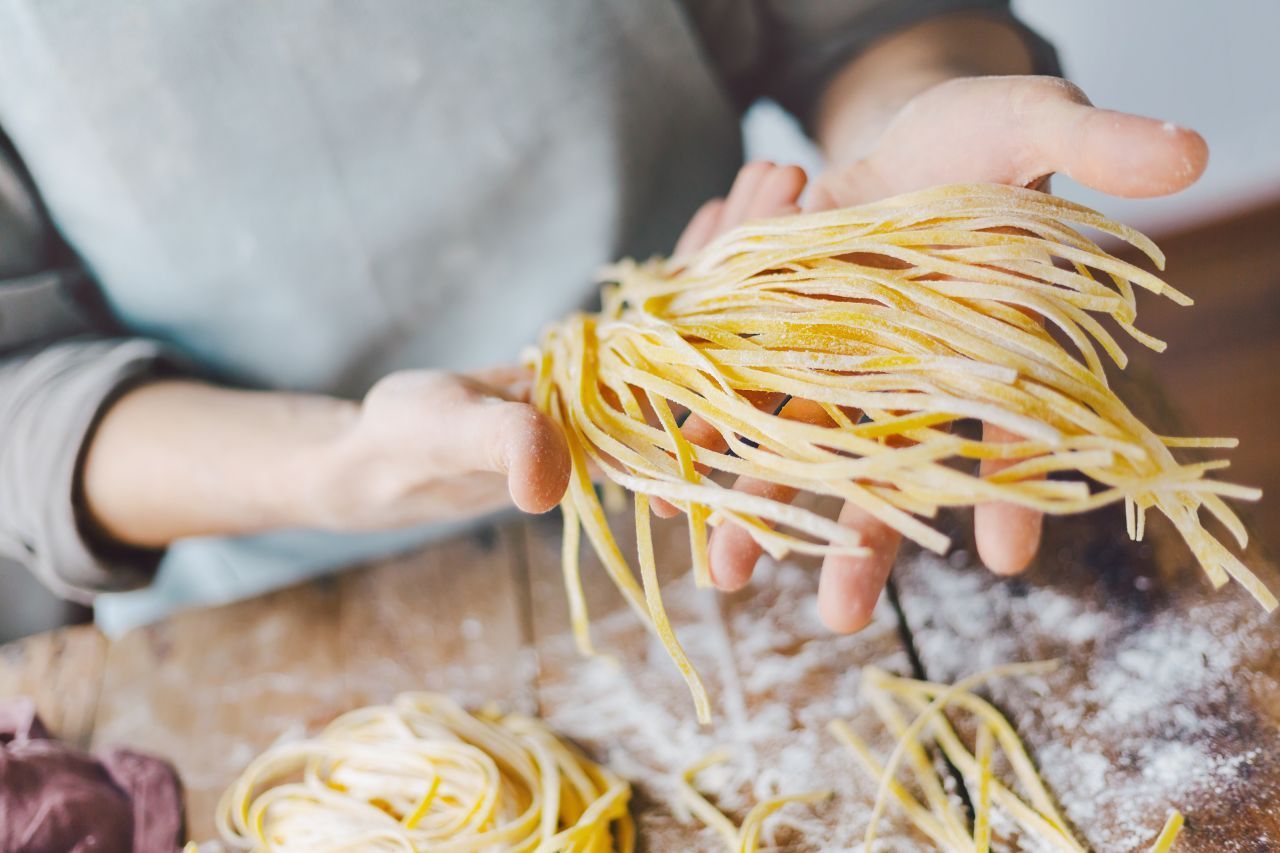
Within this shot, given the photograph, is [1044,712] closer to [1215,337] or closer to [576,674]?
[576,674]

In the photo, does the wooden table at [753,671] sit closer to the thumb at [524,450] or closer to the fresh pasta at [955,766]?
the fresh pasta at [955,766]

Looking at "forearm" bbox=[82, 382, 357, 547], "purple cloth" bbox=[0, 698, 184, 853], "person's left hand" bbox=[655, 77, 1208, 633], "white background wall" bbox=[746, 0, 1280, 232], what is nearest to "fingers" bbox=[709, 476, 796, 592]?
"person's left hand" bbox=[655, 77, 1208, 633]

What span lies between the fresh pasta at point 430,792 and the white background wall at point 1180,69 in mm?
1111

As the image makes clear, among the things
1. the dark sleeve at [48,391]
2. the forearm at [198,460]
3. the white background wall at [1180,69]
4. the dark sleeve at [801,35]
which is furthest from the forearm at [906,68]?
the white background wall at [1180,69]

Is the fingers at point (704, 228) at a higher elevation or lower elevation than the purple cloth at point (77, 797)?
higher

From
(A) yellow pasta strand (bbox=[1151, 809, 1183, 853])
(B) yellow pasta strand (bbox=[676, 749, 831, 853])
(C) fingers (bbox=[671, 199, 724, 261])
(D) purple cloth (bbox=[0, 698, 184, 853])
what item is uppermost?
(C) fingers (bbox=[671, 199, 724, 261])

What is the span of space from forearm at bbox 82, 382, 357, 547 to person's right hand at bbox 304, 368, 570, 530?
4cm

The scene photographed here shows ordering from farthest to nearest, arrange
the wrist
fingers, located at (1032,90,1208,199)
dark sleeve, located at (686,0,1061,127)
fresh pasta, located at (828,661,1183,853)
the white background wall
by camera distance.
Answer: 1. the white background wall
2. dark sleeve, located at (686,0,1061,127)
3. the wrist
4. fresh pasta, located at (828,661,1183,853)
5. fingers, located at (1032,90,1208,199)

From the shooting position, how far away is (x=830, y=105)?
82 cm

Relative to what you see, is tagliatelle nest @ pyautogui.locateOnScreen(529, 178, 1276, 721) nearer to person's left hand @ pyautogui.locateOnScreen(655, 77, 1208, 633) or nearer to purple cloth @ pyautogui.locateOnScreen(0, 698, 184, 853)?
person's left hand @ pyautogui.locateOnScreen(655, 77, 1208, 633)

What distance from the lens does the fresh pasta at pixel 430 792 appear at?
57 cm

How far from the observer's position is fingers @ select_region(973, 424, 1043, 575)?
1.48 ft

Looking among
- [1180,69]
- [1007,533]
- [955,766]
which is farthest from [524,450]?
[1180,69]

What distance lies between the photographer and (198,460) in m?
0.70
